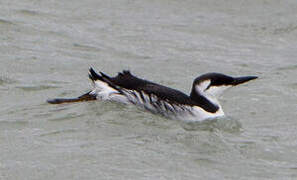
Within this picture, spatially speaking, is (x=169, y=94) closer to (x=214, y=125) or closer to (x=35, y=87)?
(x=214, y=125)

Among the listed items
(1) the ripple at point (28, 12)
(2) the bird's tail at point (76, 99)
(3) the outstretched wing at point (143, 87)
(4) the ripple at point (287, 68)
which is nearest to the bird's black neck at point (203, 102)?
(3) the outstretched wing at point (143, 87)

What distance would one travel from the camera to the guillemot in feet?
33.8

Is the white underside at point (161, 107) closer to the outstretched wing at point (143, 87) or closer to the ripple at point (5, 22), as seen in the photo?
the outstretched wing at point (143, 87)

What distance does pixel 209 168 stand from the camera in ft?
28.1

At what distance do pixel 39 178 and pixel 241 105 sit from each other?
448 cm

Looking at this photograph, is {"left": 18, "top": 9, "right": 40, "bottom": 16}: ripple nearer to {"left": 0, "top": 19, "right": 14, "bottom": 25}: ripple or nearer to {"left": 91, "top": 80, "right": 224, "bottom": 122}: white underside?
{"left": 0, "top": 19, "right": 14, "bottom": 25}: ripple

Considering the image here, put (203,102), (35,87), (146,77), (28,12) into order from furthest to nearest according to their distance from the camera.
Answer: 1. (28,12)
2. (146,77)
3. (35,87)
4. (203,102)

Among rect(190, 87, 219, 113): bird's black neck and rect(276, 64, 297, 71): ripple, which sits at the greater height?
rect(190, 87, 219, 113): bird's black neck

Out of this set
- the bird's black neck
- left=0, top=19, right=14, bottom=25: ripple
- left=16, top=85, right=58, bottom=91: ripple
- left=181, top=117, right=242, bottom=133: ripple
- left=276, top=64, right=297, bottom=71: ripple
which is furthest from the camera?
left=0, top=19, right=14, bottom=25: ripple

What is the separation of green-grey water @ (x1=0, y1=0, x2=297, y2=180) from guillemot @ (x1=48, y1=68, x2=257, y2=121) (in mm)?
132

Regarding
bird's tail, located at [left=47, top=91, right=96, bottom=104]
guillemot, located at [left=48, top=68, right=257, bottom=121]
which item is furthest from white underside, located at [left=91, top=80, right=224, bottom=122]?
bird's tail, located at [left=47, top=91, right=96, bottom=104]

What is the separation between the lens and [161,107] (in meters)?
10.3

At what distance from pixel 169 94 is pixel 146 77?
9.16ft

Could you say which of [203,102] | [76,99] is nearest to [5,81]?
[76,99]
